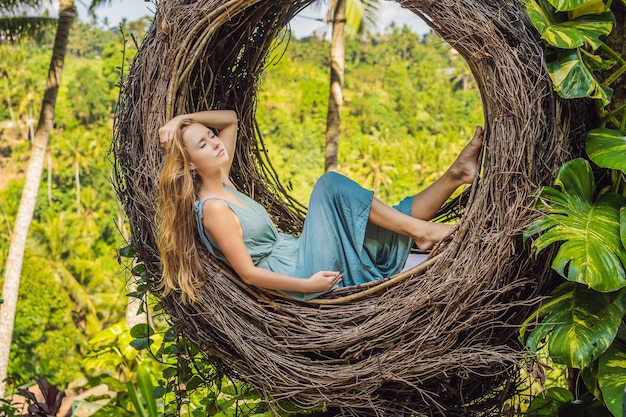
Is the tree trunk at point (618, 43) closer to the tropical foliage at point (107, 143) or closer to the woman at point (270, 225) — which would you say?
the woman at point (270, 225)

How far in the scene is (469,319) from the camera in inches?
78.5

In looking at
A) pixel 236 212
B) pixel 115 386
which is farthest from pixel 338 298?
pixel 115 386

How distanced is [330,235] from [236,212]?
321 millimetres

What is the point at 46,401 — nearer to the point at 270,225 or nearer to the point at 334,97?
the point at 270,225

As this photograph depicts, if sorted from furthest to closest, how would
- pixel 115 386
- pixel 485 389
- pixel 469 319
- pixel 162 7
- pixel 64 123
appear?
pixel 64 123 < pixel 115 386 < pixel 162 7 < pixel 485 389 < pixel 469 319

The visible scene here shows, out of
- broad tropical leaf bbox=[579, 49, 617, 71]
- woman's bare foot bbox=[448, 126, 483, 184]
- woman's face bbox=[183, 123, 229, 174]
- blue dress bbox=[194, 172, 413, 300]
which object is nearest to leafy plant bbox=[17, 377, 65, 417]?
blue dress bbox=[194, 172, 413, 300]

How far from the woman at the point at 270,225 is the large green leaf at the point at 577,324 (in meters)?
0.42

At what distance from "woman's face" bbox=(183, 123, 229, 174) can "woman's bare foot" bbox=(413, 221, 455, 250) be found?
27.1 inches

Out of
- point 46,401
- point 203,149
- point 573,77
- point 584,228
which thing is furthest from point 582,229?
point 46,401

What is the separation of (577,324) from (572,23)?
0.83 m

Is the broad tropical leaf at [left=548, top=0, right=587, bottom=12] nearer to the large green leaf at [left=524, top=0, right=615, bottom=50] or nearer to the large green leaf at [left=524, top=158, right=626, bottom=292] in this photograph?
the large green leaf at [left=524, top=0, right=615, bottom=50]

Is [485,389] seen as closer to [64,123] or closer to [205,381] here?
[205,381]

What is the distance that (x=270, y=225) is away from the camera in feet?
8.23

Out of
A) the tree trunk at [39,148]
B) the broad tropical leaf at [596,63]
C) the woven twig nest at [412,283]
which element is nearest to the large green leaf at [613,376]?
the woven twig nest at [412,283]
